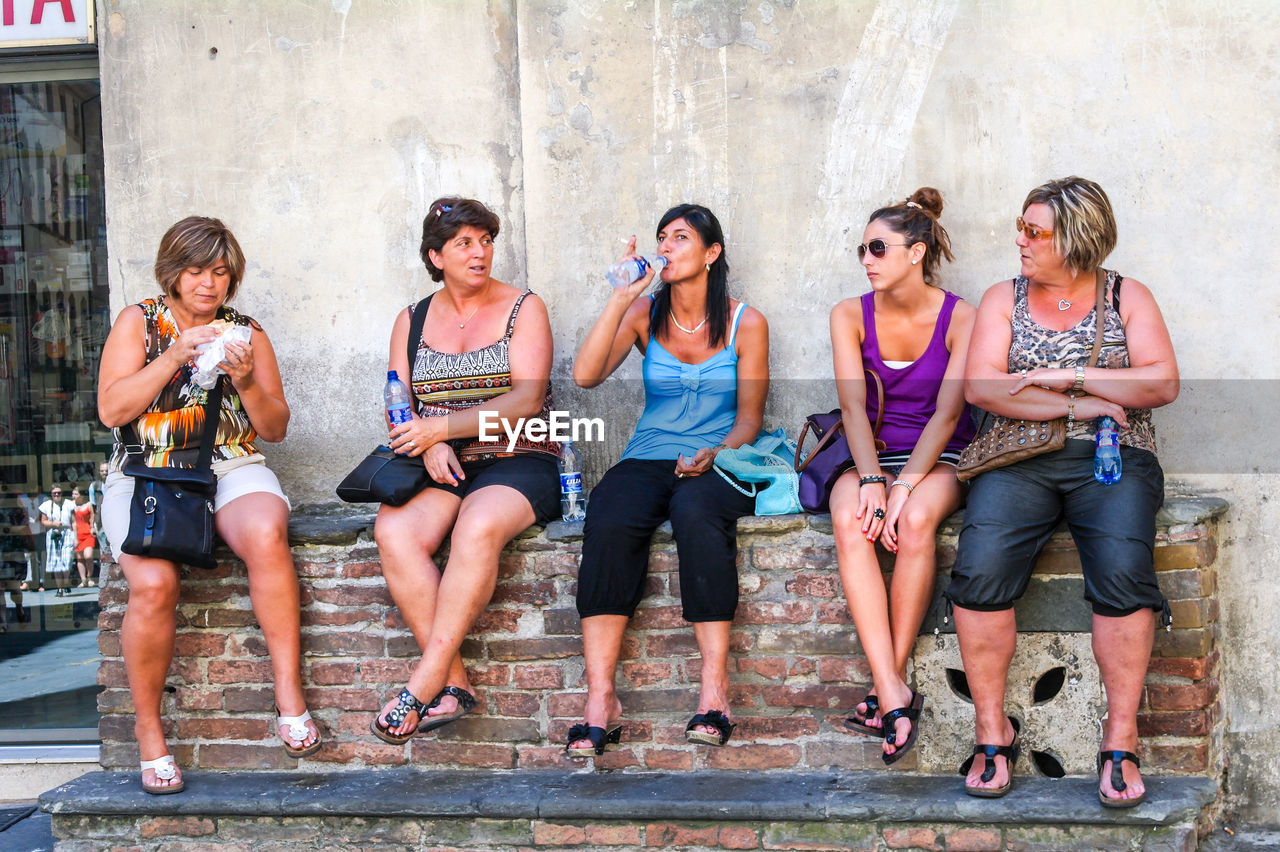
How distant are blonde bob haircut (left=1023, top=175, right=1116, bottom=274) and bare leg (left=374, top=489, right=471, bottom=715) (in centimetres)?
213

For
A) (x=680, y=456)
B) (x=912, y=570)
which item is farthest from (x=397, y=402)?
(x=912, y=570)

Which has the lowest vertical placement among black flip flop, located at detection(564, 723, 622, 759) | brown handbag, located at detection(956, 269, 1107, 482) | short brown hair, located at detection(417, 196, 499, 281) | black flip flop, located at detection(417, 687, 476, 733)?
black flip flop, located at detection(564, 723, 622, 759)

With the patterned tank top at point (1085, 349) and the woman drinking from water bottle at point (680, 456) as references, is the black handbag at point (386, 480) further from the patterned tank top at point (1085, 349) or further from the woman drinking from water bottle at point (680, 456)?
the patterned tank top at point (1085, 349)

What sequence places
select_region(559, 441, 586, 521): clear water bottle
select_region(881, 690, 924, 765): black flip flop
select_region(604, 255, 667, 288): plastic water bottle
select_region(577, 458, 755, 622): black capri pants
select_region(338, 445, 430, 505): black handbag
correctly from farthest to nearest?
select_region(559, 441, 586, 521): clear water bottle < select_region(604, 255, 667, 288): plastic water bottle < select_region(338, 445, 430, 505): black handbag < select_region(577, 458, 755, 622): black capri pants < select_region(881, 690, 924, 765): black flip flop

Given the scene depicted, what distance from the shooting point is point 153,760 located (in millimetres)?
4070

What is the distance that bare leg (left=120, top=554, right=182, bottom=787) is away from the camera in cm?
404

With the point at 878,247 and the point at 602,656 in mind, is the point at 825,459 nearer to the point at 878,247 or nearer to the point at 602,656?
the point at 878,247

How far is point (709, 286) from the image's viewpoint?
4410 mm

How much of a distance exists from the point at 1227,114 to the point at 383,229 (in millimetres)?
3071

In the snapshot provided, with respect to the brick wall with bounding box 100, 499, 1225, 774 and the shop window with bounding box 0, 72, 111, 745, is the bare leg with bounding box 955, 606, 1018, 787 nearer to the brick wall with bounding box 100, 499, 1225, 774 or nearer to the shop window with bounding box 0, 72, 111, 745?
the brick wall with bounding box 100, 499, 1225, 774

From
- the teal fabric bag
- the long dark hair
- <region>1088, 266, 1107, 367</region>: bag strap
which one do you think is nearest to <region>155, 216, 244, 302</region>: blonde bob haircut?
the long dark hair

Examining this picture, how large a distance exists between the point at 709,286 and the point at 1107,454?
1.48m

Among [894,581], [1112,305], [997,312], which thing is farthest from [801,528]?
[1112,305]

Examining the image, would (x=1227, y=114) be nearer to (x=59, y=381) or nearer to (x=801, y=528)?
(x=801, y=528)
